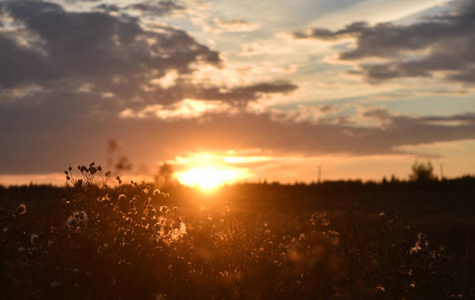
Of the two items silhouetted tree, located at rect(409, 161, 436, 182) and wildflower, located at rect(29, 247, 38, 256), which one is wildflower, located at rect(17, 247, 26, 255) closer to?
wildflower, located at rect(29, 247, 38, 256)

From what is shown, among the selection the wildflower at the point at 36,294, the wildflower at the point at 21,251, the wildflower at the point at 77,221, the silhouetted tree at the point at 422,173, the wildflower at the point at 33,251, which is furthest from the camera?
the silhouetted tree at the point at 422,173

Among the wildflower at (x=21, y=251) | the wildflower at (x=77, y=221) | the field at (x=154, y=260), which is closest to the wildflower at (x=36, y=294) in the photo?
the field at (x=154, y=260)

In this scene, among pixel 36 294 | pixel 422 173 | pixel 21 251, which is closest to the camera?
pixel 36 294

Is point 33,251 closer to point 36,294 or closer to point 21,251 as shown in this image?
point 21,251

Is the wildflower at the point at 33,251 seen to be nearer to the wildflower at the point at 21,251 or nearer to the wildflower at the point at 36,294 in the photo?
the wildflower at the point at 21,251

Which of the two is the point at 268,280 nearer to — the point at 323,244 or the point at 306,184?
the point at 323,244

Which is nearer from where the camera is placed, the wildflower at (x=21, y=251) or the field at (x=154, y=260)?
the wildflower at (x=21, y=251)

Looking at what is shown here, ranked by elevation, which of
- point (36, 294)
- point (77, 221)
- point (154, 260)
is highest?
point (77, 221)

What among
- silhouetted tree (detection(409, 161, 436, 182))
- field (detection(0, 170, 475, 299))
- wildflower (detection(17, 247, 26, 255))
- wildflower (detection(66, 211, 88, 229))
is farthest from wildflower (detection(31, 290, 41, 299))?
silhouetted tree (detection(409, 161, 436, 182))

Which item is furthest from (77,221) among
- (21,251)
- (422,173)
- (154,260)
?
(422,173)

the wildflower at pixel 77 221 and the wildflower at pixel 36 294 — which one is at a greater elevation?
the wildflower at pixel 77 221

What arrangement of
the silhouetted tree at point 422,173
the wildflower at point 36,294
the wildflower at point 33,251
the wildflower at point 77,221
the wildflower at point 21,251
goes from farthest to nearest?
the silhouetted tree at point 422,173, the wildflower at point 77,221, the wildflower at point 33,251, the wildflower at point 21,251, the wildflower at point 36,294

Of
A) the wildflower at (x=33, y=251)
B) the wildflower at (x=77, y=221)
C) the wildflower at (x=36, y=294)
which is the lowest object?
the wildflower at (x=36, y=294)

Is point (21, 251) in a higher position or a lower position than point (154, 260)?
higher
